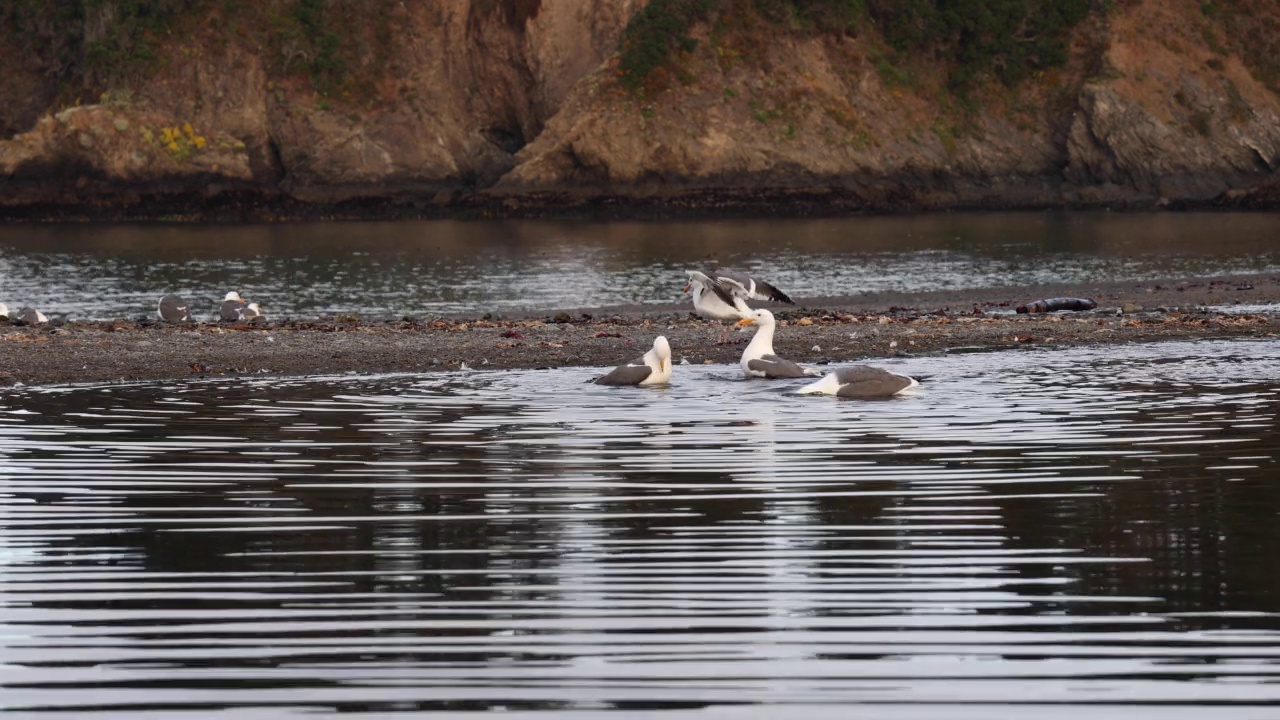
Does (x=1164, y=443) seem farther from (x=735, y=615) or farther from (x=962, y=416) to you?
(x=735, y=615)

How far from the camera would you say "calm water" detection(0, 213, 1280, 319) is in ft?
115

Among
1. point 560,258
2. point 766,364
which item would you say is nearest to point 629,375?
point 766,364

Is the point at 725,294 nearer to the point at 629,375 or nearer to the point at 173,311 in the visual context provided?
the point at 629,375

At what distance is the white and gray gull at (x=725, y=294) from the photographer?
23641mm

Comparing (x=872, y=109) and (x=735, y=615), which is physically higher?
(x=872, y=109)

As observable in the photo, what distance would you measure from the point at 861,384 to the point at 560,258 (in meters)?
29.9

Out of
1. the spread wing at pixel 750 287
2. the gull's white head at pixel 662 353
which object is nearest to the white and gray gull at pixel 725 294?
the spread wing at pixel 750 287

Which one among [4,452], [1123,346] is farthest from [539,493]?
[1123,346]

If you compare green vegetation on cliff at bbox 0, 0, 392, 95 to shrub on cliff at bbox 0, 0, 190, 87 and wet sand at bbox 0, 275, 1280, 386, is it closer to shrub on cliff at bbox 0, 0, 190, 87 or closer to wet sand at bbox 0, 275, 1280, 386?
shrub on cliff at bbox 0, 0, 190, 87

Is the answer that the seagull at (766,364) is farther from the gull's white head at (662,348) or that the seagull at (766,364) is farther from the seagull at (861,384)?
the seagull at (861,384)

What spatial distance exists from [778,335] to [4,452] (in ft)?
39.2

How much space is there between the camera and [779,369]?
17141 mm

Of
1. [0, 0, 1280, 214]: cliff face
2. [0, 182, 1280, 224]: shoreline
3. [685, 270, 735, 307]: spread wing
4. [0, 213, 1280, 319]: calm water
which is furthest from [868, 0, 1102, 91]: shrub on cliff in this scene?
[685, 270, 735, 307]: spread wing

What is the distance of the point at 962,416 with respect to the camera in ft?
46.1
